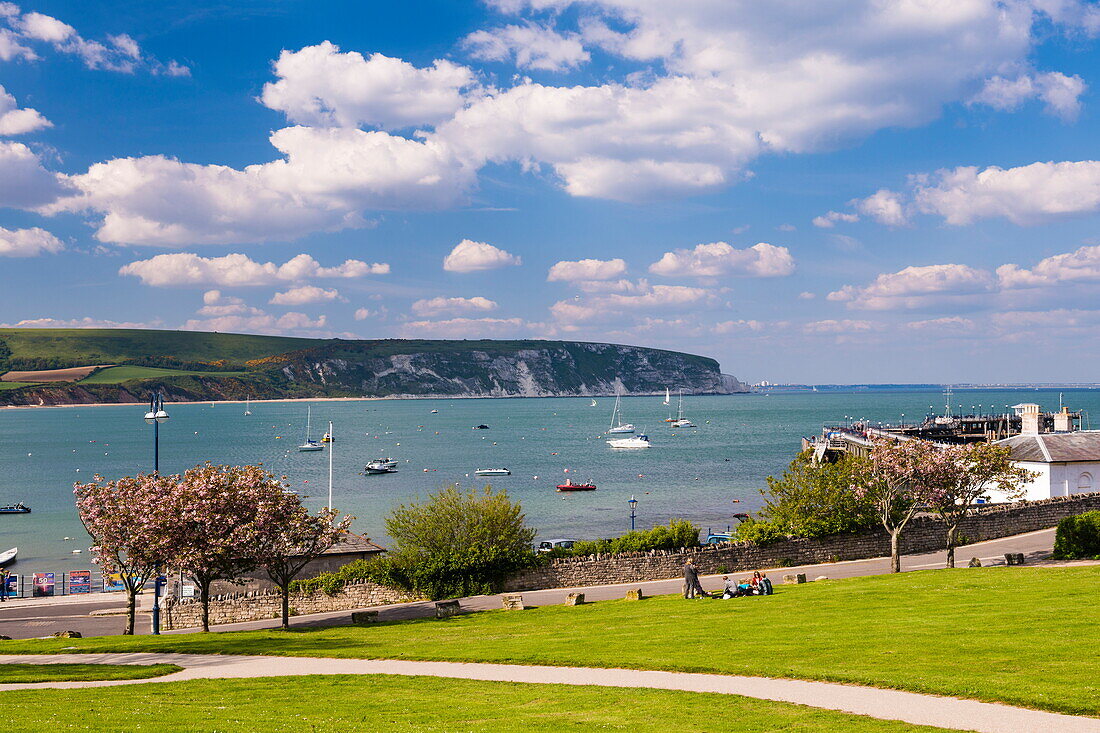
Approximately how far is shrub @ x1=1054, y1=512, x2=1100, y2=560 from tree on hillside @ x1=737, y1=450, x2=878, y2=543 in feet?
27.2

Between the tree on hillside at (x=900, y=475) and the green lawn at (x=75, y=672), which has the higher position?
the tree on hillside at (x=900, y=475)

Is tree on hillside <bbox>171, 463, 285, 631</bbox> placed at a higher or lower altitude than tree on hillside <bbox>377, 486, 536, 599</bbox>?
higher

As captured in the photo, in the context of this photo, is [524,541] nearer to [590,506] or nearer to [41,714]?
[41,714]

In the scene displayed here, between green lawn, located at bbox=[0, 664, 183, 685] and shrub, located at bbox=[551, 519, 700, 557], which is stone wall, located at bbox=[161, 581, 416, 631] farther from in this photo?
green lawn, located at bbox=[0, 664, 183, 685]

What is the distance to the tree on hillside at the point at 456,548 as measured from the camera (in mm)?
38844

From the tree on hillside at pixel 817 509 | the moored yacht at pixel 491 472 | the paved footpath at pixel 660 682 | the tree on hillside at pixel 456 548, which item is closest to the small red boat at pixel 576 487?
the moored yacht at pixel 491 472

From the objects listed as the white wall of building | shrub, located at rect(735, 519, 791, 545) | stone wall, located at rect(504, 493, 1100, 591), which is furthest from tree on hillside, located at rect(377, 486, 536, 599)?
the white wall of building

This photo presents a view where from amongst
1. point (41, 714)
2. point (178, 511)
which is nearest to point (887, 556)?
point (178, 511)

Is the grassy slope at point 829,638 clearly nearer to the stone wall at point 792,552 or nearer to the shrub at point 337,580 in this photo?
the stone wall at point 792,552

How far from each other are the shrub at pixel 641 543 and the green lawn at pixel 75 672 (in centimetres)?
2267

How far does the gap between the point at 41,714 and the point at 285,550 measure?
16720mm

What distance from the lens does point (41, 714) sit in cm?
1456

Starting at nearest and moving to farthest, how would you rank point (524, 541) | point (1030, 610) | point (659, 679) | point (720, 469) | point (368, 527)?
point (659, 679) → point (1030, 610) → point (524, 541) → point (368, 527) → point (720, 469)

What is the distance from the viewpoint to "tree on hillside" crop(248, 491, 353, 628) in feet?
100
